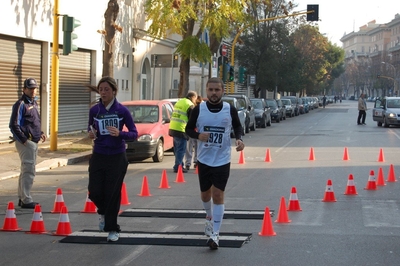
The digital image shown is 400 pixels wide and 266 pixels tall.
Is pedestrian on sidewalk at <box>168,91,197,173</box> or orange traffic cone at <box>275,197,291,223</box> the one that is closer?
orange traffic cone at <box>275,197,291,223</box>

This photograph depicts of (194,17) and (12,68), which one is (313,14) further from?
(12,68)

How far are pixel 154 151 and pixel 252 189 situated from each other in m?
5.37

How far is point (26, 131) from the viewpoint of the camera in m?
10.7

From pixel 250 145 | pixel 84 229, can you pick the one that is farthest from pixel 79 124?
pixel 84 229

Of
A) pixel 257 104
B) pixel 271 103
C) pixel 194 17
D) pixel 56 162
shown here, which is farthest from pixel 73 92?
pixel 271 103

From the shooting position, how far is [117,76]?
30516 mm

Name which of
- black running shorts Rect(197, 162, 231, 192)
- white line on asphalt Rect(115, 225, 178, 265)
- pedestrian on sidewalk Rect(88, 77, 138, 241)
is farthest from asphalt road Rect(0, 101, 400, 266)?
black running shorts Rect(197, 162, 231, 192)

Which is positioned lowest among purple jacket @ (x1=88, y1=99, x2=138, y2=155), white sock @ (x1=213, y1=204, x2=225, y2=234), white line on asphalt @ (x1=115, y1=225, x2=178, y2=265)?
white line on asphalt @ (x1=115, y1=225, x2=178, y2=265)

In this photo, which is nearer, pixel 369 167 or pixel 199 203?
pixel 199 203

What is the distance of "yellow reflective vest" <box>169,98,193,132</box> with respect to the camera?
50.5 feet

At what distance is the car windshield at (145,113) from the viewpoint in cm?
1898

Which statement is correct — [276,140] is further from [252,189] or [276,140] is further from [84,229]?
[84,229]

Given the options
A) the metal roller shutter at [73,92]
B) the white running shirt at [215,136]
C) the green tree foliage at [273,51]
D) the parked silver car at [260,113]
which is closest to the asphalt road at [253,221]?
the white running shirt at [215,136]

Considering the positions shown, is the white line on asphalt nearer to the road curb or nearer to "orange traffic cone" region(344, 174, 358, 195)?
"orange traffic cone" region(344, 174, 358, 195)
